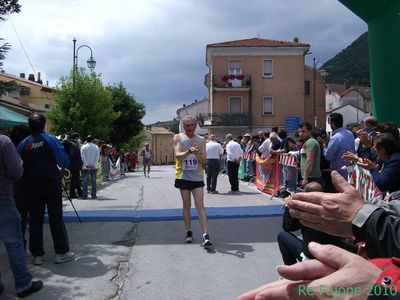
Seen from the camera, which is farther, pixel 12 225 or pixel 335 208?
pixel 12 225

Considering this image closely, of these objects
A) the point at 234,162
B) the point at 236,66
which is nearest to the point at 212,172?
the point at 234,162

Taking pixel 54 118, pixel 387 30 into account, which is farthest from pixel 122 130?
pixel 387 30

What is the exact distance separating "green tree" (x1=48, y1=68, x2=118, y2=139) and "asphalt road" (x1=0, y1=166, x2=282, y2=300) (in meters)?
23.9

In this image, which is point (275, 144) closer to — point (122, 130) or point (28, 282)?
point (28, 282)

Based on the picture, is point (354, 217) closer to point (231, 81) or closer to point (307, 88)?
point (231, 81)

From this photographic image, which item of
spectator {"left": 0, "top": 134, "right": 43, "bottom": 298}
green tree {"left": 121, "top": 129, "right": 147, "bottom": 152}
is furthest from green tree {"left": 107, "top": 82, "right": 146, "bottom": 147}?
spectator {"left": 0, "top": 134, "right": 43, "bottom": 298}

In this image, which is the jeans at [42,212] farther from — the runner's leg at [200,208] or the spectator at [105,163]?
the spectator at [105,163]

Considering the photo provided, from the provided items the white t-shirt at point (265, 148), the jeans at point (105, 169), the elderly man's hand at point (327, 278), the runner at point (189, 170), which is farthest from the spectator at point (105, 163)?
the elderly man's hand at point (327, 278)

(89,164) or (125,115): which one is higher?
(125,115)

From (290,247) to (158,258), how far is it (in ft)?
7.65

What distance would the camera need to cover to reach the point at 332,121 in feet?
25.5

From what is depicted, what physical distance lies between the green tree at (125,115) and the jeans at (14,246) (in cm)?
4245

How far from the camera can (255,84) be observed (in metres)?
47.3

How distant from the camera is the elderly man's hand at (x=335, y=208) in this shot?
6.35 feet
